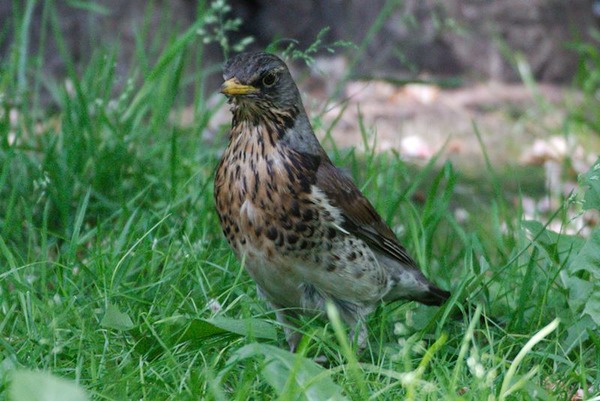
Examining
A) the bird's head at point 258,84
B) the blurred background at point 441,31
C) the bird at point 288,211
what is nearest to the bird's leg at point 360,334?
the bird at point 288,211

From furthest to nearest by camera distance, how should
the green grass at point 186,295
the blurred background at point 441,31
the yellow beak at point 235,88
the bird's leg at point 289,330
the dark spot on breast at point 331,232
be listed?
the blurred background at point 441,31 → the bird's leg at point 289,330 → the dark spot on breast at point 331,232 → the yellow beak at point 235,88 → the green grass at point 186,295

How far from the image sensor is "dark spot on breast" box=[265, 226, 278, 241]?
372cm

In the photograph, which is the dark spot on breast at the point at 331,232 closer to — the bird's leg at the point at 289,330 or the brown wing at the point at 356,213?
the brown wing at the point at 356,213

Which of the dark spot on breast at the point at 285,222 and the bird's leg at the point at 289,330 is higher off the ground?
the dark spot on breast at the point at 285,222

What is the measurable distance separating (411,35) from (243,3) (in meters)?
1.24

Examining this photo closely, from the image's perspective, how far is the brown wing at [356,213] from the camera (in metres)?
3.90

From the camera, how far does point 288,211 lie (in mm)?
3736

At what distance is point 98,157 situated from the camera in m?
4.83

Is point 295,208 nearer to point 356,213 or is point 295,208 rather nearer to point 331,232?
point 331,232

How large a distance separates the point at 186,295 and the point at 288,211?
1.62ft

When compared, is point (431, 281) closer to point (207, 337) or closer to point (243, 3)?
point (207, 337)

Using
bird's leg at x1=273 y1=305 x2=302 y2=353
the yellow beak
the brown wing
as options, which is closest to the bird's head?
the yellow beak

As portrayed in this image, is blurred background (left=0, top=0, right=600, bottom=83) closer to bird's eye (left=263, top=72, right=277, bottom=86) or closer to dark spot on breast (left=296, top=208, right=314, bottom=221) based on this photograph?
bird's eye (left=263, top=72, right=277, bottom=86)

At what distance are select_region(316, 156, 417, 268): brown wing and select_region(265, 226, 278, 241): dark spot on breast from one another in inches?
10.1
